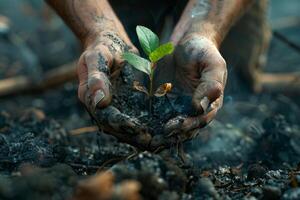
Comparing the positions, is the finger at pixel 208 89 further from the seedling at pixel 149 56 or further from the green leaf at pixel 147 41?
the green leaf at pixel 147 41

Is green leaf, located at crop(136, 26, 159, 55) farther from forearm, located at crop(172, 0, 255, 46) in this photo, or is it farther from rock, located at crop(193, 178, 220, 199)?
rock, located at crop(193, 178, 220, 199)

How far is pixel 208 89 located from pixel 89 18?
93 cm

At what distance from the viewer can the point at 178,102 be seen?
2215 millimetres

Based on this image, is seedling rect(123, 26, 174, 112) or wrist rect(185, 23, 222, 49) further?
wrist rect(185, 23, 222, 49)

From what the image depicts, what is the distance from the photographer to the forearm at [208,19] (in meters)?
2.51

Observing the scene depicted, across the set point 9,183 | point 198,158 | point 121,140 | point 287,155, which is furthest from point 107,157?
point 287,155

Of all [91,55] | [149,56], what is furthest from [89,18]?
[149,56]

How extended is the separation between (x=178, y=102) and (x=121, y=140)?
36 cm

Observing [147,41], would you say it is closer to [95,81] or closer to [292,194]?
[95,81]

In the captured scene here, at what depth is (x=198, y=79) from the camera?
2.27 m

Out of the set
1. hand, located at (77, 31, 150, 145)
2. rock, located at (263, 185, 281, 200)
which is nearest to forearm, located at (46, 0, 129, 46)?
hand, located at (77, 31, 150, 145)

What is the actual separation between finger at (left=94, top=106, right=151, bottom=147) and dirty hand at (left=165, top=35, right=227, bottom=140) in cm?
11

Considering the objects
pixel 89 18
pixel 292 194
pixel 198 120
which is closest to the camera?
pixel 292 194

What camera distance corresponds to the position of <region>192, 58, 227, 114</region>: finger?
202 centimetres
